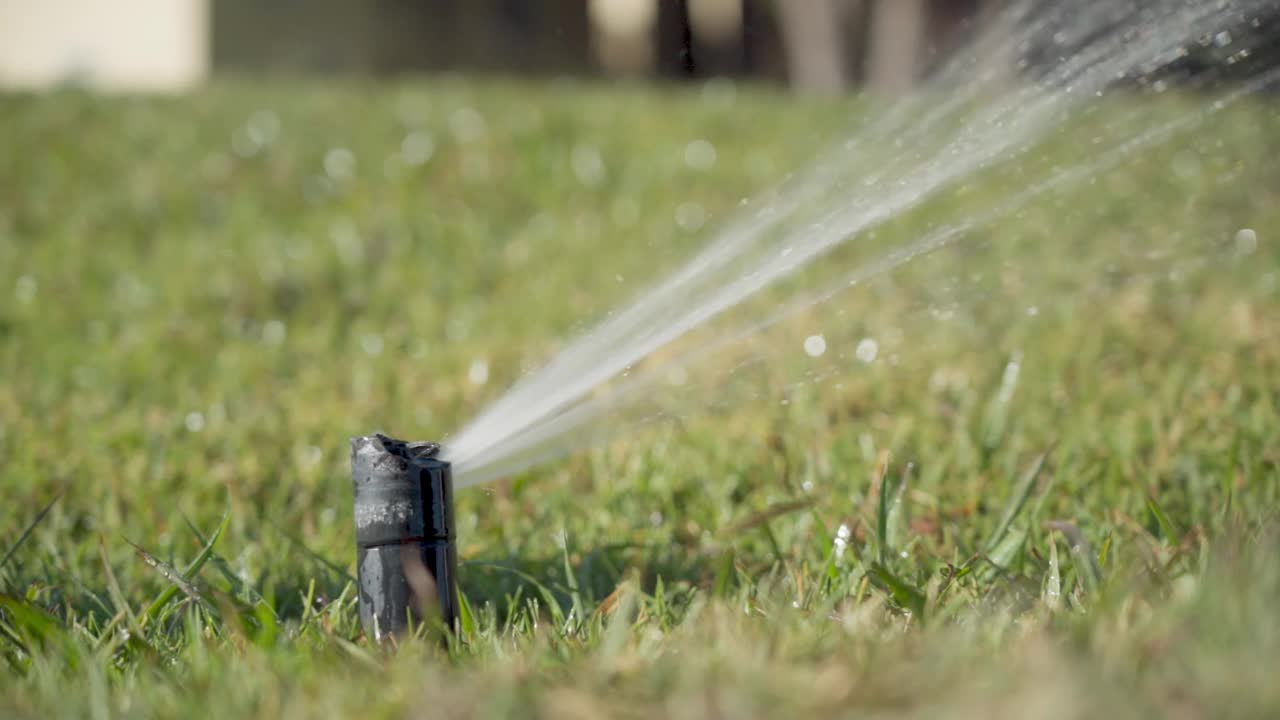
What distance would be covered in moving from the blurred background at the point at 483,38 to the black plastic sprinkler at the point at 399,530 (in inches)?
362

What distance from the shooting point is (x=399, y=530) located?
66.5 inches

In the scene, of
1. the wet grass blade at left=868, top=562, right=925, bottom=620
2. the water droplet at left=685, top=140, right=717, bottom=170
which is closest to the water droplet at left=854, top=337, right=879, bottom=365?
the wet grass blade at left=868, top=562, right=925, bottom=620

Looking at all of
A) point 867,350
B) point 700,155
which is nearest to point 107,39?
point 700,155

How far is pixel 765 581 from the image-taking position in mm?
1935

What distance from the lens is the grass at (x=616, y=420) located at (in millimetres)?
1334

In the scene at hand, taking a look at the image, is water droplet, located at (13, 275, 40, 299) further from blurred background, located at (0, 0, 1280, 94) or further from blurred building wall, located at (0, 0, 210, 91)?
blurred building wall, located at (0, 0, 210, 91)

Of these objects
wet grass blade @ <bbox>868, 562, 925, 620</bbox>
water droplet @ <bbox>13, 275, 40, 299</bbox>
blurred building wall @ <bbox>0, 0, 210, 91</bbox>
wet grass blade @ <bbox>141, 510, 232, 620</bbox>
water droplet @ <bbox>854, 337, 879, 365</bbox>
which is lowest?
wet grass blade @ <bbox>868, 562, 925, 620</bbox>

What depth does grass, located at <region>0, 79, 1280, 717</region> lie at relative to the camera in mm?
1334

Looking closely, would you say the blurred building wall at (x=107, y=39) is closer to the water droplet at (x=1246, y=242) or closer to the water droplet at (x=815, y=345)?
the water droplet at (x=815, y=345)

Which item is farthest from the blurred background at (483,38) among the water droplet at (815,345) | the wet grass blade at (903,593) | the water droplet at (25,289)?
the wet grass blade at (903,593)

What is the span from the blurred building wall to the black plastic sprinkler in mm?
10280

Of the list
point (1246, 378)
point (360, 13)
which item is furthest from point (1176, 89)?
point (360, 13)

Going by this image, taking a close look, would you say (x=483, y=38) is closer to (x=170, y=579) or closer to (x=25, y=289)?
(x=25, y=289)

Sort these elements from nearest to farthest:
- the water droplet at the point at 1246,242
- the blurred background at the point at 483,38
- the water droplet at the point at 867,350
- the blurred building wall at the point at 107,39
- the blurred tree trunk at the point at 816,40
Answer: the water droplet at the point at 867,350 < the water droplet at the point at 1246,242 < the blurred building wall at the point at 107,39 < the blurred background at the point at 483,38 < the blurred tree trunk at the point at 816,40
